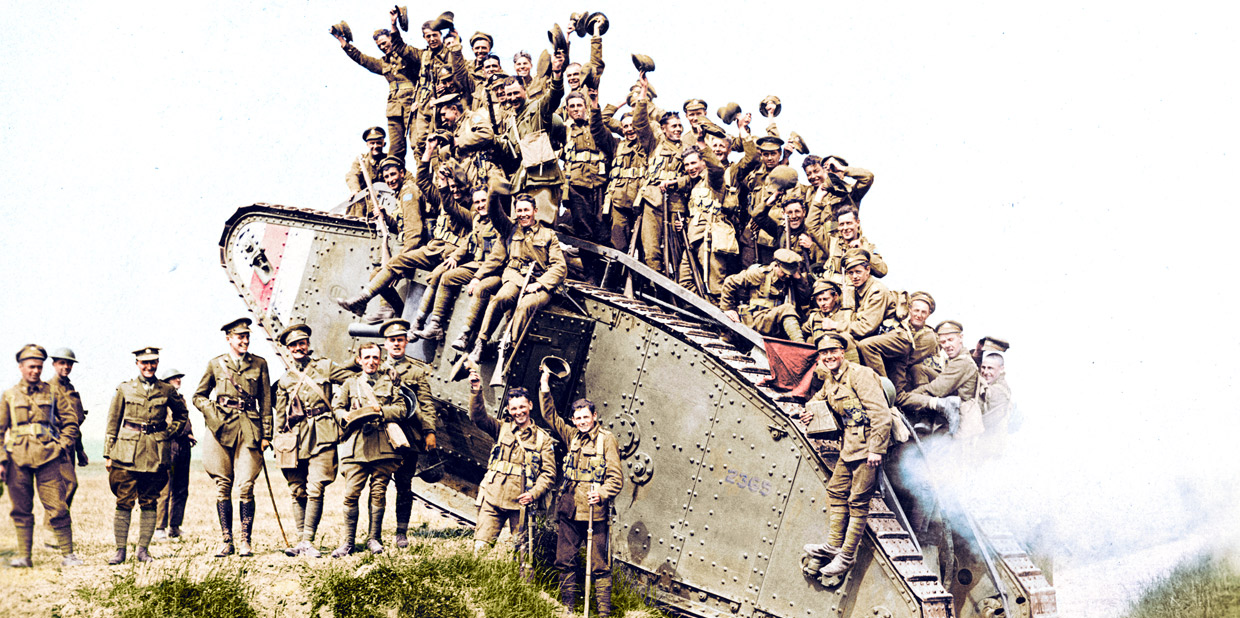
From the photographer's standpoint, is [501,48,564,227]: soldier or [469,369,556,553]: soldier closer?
[469,369,556,553]: soldier

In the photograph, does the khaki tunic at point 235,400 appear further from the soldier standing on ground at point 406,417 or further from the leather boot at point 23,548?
the leather boot at point 23,548

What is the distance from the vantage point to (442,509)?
1316 cm

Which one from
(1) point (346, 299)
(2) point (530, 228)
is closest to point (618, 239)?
(2) point (530, 228)

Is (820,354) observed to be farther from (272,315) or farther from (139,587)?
(272,315)

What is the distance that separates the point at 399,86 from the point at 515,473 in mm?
6646

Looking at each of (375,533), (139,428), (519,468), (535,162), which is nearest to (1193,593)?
(519,468)

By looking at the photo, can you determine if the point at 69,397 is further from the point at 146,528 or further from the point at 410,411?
the point at 410,411

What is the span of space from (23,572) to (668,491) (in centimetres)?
580

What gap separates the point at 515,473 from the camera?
10.4 metres

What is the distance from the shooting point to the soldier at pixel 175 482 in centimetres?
1063

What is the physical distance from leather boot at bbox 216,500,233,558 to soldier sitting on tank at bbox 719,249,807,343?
5.36 meters

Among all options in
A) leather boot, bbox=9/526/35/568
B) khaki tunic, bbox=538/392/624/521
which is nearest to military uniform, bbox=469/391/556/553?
khaki tunic, bbox=538/392/624/521

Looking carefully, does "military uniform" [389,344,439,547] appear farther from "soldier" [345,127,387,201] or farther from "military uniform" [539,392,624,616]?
"soldier" [345,127,387,201]

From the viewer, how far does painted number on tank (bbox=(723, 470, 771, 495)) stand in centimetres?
1030
